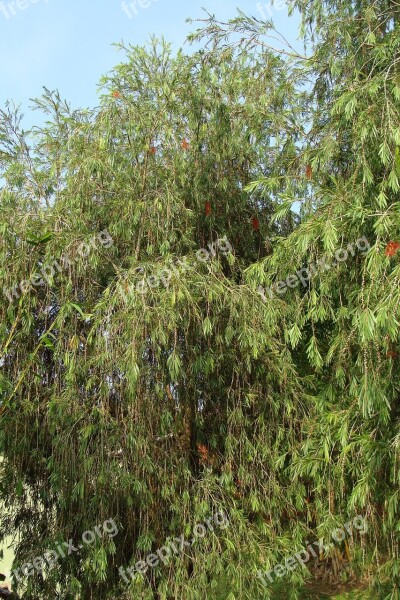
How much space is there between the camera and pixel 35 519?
3918 millimetres

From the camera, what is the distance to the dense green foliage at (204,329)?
3459mm

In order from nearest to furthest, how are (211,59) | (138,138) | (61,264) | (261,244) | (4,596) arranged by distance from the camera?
1. (4,596)
2. (61,264)
3. (138,138)
4. (211,59)
5. (261,244)

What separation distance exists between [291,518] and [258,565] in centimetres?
45

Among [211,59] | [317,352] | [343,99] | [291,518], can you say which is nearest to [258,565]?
[291,518]

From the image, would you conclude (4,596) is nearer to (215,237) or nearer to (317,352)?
(317,352)
